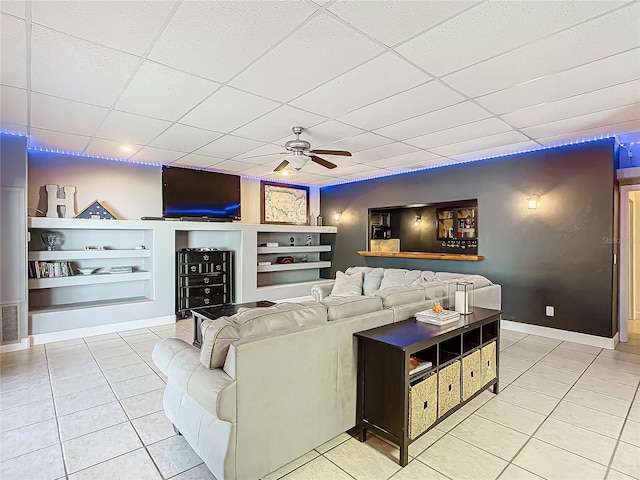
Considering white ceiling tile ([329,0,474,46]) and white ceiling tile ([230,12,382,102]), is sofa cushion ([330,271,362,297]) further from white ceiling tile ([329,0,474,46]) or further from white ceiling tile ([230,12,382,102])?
white ceiling tile ([329,0,474,46])

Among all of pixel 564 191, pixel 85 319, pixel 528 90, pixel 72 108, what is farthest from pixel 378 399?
pixel 85 319

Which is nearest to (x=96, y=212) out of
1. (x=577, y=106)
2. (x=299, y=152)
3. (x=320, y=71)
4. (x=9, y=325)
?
(x=9, y=325)

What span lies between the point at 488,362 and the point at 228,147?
420cm

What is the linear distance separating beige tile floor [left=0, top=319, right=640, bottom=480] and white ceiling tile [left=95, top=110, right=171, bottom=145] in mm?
2738

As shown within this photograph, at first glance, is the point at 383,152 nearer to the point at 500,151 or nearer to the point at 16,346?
the point at 500,151

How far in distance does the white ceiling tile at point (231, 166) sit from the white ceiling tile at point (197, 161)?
0.14 metres

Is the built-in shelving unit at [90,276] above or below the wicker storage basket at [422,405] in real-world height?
above

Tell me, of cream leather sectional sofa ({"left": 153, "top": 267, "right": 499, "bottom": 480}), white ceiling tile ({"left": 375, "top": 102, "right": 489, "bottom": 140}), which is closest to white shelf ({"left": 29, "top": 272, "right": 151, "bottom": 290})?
cream leather sectional sofa ({"left": 153, "top": 267, "right": 499, "bottom": 480})

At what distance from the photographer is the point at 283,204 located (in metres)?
8.13

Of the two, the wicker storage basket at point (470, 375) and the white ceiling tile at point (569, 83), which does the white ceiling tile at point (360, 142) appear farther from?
the wicker storage basket at point (470, 375)

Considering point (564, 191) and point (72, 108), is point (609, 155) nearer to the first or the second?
point (564, 191)

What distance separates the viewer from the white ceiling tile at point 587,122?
3.56m

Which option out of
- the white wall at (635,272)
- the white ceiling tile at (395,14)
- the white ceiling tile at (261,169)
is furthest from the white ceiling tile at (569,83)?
the white wall at (635,272)

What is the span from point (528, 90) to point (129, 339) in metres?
5.61
